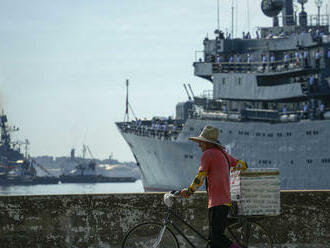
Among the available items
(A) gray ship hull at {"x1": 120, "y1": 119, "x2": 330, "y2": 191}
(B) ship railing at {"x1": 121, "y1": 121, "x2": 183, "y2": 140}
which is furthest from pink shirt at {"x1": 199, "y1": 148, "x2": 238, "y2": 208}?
(B) ship railing at {"x1": 121, "y1": 121, "x2": 183, "y2": 140}

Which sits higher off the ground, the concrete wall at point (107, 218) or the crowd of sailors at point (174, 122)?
the crowd of sailors at point (174, 122)

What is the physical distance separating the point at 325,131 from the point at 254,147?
618cm

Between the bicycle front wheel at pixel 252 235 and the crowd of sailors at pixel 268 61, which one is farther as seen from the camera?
the crowd of sailors at pixel 268 61

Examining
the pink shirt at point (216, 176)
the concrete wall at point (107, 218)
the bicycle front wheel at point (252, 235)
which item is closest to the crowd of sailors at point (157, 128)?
the concrete wall at point (107, 218)

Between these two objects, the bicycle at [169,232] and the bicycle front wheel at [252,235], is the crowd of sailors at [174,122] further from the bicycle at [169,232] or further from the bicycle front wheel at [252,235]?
the bicycle at [169,232]

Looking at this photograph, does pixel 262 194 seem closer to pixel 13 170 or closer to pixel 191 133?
pixel 191 133

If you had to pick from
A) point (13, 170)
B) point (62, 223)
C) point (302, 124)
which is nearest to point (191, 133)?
point (302, 124)

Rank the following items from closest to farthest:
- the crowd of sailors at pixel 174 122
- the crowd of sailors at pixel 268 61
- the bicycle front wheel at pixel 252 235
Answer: the bicycle front wheel at pixel 252 235, the crowd of sailors at pixel 174 122, the crowd of sailors at pixel 268 61

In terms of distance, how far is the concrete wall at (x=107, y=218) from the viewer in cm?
1069

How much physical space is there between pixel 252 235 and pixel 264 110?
4404 centimetres

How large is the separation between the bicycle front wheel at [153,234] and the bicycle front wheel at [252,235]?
0.83m

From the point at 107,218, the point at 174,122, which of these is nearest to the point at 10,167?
the point at 174,122

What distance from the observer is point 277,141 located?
50875mm

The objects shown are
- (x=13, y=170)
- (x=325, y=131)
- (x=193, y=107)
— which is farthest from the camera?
(x=13, y=170)
